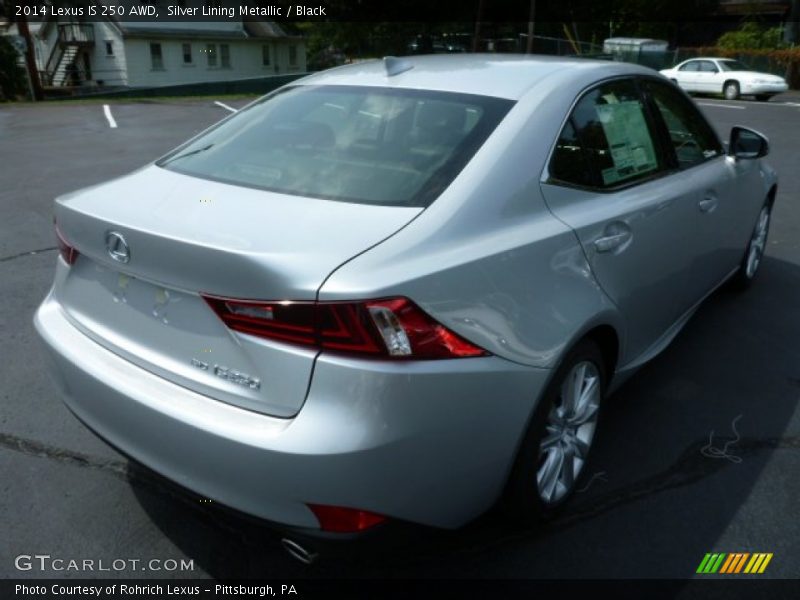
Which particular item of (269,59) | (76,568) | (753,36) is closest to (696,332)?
(76,568)

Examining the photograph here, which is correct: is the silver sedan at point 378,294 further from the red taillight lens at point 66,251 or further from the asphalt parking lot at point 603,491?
the asphalt parking lot at point 603,491

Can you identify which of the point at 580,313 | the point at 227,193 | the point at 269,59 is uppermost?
the point at 227,193

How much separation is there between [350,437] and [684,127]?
2.82 m

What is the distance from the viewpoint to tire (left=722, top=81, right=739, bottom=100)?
80.6 feet

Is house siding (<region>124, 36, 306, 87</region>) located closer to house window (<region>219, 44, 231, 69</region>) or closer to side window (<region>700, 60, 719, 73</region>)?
house window (<region>219, 44, 231, 69</region>)

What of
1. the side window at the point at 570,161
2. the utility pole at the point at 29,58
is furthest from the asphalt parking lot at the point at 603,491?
the utility pole at the point at 29,58

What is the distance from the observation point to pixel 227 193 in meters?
2.54

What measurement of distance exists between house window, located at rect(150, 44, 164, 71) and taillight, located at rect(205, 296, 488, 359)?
47.4 metres

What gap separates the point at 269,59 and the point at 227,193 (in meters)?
50.8

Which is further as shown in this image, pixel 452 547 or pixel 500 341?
pixel 452 547

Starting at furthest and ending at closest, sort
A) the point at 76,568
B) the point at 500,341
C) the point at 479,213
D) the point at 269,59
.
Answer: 1. the point at 269,59
2. the point at 76,568
3. the point at 479,213
4. the point at 500,341

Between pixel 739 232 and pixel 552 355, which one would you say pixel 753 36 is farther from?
pixel 552 355

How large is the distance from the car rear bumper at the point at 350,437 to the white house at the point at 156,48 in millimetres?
45481

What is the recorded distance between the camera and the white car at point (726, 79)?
23969mm
